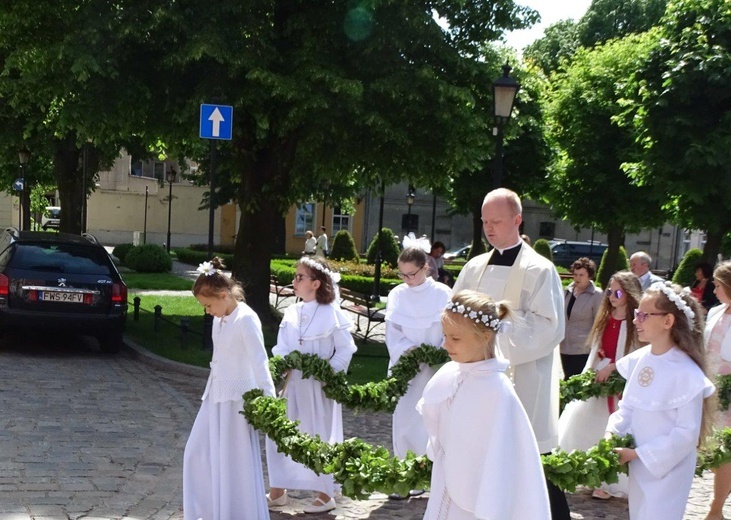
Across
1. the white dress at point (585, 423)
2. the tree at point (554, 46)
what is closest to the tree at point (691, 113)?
the white dress at point (585, 423)

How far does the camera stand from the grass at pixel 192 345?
13.5m

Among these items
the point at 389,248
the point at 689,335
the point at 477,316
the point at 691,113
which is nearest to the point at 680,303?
the point at 689,335

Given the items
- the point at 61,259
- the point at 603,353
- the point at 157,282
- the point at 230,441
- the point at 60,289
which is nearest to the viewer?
the point at 230,441

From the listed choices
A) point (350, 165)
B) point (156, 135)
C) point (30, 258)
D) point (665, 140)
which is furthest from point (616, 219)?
point (30, 258)

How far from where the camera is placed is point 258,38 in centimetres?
1445

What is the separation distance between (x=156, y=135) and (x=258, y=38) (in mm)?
2419

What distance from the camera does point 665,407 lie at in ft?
16.9

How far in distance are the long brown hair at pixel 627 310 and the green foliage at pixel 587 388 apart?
272 mm

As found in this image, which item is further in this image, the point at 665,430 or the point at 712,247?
the point at 712,247

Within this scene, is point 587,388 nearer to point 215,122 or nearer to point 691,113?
point 215,122

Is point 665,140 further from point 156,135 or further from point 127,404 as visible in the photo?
point 127,404

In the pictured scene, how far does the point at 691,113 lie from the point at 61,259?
47.9 ft

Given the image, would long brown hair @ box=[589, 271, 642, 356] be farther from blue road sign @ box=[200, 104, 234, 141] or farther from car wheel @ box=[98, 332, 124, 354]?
car wheel @ box=[98, 332, 124, 354]

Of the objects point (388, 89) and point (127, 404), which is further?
point (388, 89)
